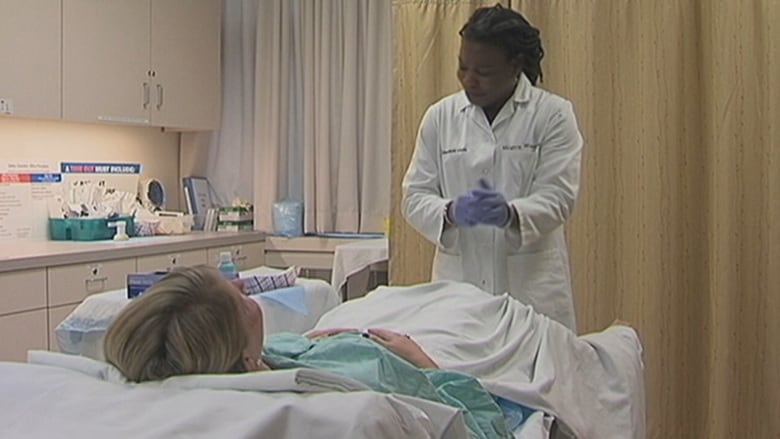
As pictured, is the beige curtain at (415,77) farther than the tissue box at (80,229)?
No

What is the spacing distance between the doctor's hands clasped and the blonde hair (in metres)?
0.94

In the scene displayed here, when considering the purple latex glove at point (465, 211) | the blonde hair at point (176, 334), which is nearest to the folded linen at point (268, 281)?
the purple latex glove at point (465, 211)

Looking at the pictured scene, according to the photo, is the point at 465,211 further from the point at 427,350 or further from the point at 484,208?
the point at 427,350

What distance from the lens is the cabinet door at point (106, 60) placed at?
3.08 meters

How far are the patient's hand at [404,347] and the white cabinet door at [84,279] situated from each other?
1.57 meters

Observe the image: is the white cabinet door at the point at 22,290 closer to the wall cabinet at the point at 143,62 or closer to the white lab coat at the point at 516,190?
the wall cabinet at the point at 143,62

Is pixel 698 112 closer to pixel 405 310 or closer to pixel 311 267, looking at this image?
pixel 405 310

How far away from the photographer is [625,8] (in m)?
2.78

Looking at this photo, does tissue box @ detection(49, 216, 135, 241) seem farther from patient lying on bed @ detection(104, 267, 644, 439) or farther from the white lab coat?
patient lying on bed @ detection(104, 267, 644, 439)

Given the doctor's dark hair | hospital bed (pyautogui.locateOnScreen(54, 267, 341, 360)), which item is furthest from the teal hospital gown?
the doctor's dark hair

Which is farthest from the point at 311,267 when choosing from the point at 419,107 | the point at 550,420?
the point at 550,420

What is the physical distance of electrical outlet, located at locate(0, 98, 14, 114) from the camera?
2.82 m

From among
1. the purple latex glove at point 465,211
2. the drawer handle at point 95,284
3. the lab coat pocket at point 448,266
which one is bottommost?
the drawer handle at point 95,284

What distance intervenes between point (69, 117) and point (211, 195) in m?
1.05
